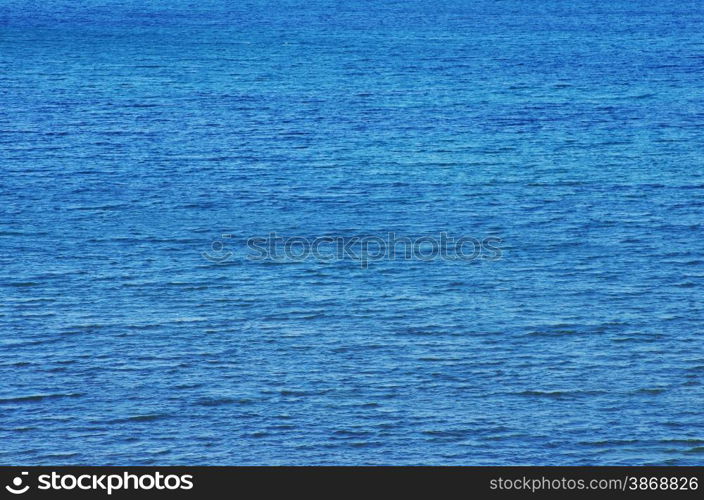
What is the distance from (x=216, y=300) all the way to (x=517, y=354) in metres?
20.4

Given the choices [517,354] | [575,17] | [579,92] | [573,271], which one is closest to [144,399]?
[517,354]

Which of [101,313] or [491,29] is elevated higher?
[491,29]

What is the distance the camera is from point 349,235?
92.8m

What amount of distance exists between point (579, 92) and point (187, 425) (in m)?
87.1

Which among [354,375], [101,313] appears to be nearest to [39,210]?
[101,313]

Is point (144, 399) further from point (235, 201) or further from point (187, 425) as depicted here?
point (235, 201)

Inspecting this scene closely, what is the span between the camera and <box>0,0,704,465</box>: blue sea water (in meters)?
63.4

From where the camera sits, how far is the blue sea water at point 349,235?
208 feet

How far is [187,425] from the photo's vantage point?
63.0m

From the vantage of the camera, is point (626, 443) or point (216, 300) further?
point (216, 300)

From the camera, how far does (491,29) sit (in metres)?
172

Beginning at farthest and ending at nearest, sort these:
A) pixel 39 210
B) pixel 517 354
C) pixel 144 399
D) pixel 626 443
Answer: pixel 39 210
pixel 517 354
pixel 144 399
pixel 626 443

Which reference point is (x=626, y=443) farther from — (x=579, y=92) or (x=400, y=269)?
(x=579, y=92)
